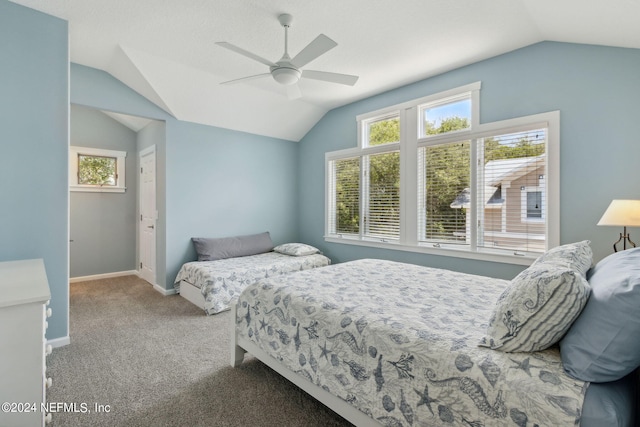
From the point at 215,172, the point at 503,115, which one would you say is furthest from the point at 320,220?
the point at 503,115

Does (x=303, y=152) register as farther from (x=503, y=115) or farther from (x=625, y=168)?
(x=625, y=168)

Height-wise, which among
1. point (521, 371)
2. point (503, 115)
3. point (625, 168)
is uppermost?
point (503, 115)

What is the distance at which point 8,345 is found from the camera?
1.24m

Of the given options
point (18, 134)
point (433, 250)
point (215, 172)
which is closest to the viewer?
point (18, 134)

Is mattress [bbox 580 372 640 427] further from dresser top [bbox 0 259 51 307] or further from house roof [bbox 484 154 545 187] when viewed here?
house roof [bbox 484 154 545 187]

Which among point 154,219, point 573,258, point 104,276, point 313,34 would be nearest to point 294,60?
point 313,34

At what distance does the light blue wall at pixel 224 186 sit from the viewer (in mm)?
4305

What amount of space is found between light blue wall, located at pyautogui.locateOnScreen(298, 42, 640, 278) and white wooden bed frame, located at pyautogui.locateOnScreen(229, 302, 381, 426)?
97.8 inches

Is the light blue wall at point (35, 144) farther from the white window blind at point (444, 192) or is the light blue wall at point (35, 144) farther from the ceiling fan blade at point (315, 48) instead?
the white window blind at point (444, 192)

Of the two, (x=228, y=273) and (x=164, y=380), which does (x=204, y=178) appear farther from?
A: (x=164, y=380)

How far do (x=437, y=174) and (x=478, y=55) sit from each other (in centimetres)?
134

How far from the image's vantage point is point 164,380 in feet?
7.20

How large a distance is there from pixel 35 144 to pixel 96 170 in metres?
2.97

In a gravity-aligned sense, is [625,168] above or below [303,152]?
below
